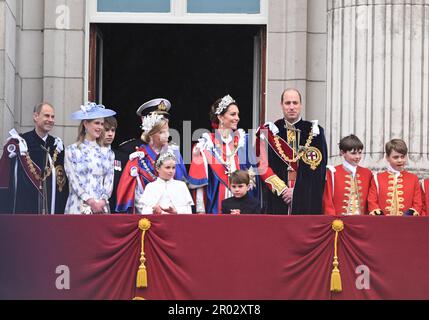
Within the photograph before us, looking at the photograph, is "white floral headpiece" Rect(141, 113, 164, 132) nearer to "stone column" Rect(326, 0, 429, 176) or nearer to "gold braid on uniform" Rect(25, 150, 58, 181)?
"gold braid on uniform" Rect(25, 150, 58, 181)

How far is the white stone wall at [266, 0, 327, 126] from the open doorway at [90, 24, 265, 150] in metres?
3.46

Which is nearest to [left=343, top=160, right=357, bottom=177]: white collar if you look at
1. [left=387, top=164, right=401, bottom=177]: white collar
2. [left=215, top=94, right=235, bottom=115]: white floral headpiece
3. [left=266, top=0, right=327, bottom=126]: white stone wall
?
[left=387, top=164, right=401, bottom=177]: white collar

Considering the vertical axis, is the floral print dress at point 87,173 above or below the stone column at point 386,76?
below

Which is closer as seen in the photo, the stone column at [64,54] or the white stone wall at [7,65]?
the white stone wall at [7,65]

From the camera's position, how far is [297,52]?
23.5 m

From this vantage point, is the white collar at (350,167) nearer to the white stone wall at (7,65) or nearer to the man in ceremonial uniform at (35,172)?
the man in ceremonial uniform at (35,172)

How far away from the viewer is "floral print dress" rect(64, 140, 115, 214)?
2002 centimetres

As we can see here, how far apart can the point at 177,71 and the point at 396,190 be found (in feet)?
34.8

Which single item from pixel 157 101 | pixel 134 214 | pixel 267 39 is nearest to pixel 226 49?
pixel 267 39

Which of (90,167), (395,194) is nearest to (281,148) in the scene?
(395,194)

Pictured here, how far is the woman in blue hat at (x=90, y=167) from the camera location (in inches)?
786

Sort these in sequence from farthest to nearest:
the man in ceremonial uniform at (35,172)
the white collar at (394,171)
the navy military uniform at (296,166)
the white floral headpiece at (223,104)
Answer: the white floral headpiece at (223,104), the white collar at (394,171), the man in ceremonial uniform at (35,172), the navy military uniform at (296,166)

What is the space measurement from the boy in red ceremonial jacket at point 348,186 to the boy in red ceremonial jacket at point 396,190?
108mm

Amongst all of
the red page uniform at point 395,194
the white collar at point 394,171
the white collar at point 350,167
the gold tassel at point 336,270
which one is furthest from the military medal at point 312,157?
the gold tassel at point 336,270
